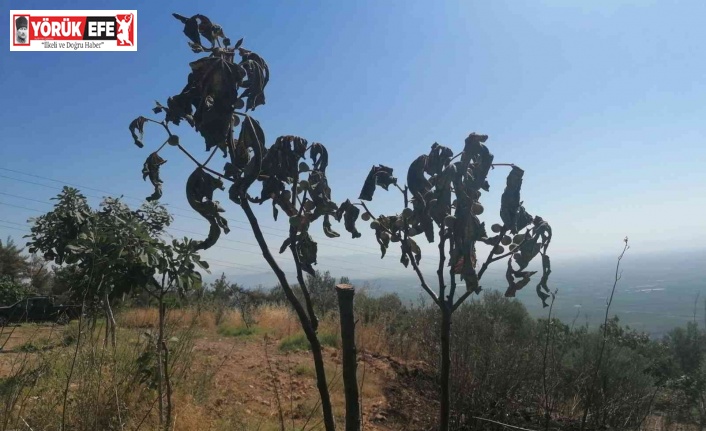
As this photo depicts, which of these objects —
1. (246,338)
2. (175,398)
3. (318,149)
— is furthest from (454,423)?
(246,338)

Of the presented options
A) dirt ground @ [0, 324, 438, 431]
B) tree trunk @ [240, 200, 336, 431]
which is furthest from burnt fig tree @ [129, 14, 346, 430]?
dirt ground @ [0, 324, 438, 431]

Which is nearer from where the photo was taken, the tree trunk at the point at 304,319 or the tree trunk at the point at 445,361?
the tree trunk at the point at 304,319

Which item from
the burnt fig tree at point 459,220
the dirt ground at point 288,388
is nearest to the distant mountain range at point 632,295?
the burnt fig tree at point 459,220

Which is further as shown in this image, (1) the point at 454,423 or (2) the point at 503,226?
(1) the point at 454,423

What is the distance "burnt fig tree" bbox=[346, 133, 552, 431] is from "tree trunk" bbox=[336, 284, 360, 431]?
27cm

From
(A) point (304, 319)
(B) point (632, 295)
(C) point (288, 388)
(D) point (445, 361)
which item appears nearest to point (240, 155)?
(A) point (304, 319)

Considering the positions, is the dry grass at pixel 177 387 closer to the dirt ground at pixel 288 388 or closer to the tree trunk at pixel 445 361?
the dirt ground at pixel 288 388

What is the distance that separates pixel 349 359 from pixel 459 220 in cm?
55

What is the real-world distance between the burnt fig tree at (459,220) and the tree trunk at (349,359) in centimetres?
27

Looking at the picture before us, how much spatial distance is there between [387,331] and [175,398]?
583 centimetres

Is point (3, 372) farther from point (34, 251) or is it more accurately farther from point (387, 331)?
point (387, 331)

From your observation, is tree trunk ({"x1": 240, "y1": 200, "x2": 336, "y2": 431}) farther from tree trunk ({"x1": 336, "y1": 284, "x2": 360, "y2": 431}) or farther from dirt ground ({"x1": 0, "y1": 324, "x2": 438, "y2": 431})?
dirt ground ({"x1": 0, "y1": 324, "x2": 438, "y2": 431})

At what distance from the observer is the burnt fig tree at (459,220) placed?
137 centimetres

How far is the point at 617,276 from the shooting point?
2.05 meters
